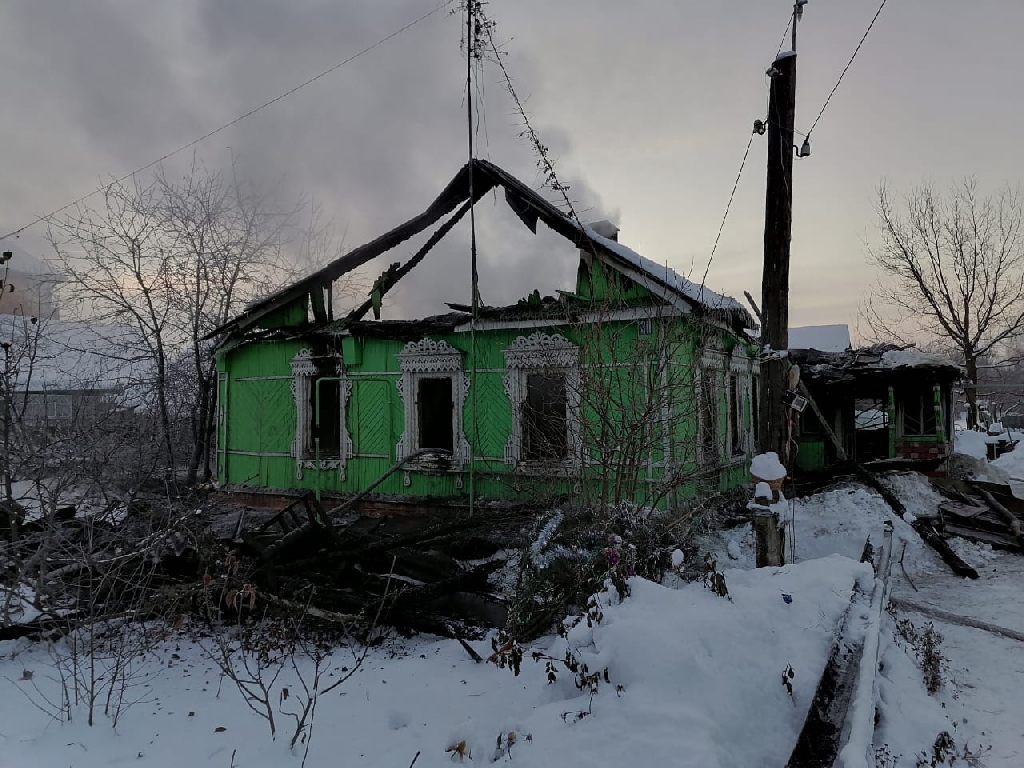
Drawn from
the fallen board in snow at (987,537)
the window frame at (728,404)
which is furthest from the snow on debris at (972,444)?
the window frame at (728,404)

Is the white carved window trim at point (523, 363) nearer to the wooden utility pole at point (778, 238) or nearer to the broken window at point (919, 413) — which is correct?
the wooden utility pole at point (778, 238)

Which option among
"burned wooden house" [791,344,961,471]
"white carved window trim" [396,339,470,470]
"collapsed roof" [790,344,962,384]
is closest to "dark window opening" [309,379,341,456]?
"white carved window trim" [396,339,470,470]

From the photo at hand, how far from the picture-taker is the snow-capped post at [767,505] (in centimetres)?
586

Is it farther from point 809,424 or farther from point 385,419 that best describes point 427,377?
point 809,424

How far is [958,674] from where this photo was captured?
17.3 feet

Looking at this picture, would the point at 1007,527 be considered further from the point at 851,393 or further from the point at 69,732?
the point at 69,732

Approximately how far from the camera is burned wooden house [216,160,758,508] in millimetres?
8789

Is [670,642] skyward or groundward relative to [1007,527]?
skyward

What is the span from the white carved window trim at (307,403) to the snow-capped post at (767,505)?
7.79 metres

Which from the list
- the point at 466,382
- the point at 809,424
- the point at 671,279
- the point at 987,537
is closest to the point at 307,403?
the point at 466,382

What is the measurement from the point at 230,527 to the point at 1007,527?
1338 cm

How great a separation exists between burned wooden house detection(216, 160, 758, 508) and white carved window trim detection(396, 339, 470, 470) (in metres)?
0.02

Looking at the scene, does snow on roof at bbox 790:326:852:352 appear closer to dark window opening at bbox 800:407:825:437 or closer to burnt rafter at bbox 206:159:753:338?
dark window opening at bbox 800:407:825:437

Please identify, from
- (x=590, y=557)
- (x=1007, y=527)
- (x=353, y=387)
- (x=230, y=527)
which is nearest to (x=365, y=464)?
(x=353, y=387)
